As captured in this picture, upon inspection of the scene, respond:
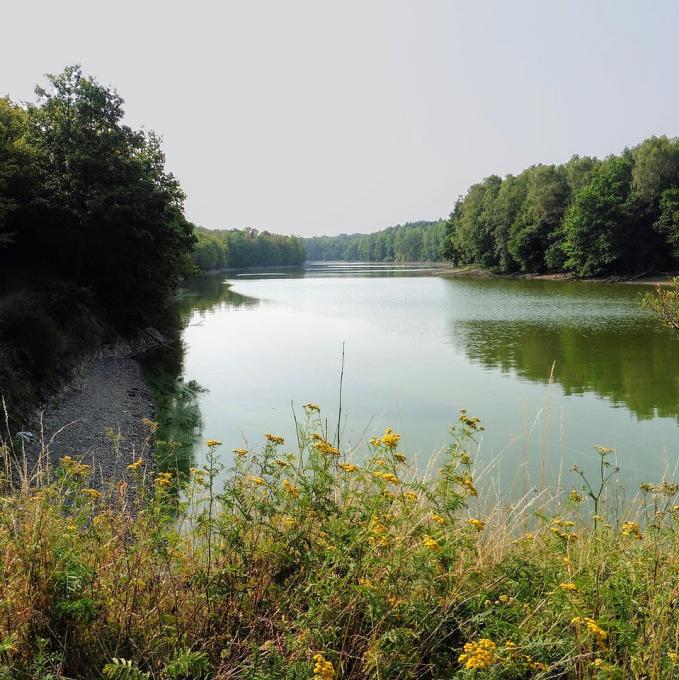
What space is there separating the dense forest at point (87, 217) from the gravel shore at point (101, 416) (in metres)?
1.61

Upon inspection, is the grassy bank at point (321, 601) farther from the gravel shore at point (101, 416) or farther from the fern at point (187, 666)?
the gravel shore at point (101, 416)

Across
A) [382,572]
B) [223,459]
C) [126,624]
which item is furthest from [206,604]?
[223,459]

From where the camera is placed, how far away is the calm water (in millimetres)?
10461

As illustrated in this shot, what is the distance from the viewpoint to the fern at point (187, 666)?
7.97ft

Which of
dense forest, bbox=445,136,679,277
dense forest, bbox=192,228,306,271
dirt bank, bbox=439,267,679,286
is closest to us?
dirt bank, bbox=439,267,679,286

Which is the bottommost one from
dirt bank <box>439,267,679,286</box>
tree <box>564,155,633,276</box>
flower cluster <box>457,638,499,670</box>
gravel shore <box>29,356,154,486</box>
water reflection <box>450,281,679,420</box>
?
gravel shore <box>29,356,154,486</box>

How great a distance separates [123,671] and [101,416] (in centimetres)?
1082

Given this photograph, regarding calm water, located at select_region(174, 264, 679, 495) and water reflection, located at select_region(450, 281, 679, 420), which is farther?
water reflection, located at select_region(450, 281, 679, 420)

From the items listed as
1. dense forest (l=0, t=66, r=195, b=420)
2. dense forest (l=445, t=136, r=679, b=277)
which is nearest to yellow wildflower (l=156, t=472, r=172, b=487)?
dense forest (l=0, t=66, r=195, b=420)

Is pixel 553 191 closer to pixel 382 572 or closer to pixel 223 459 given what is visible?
pixel 223 459

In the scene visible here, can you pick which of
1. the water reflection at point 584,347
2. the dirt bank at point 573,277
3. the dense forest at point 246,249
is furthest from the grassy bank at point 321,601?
the dense forest at point 246,249

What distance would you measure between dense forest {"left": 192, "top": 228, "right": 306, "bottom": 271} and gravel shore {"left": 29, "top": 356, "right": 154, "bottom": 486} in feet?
228

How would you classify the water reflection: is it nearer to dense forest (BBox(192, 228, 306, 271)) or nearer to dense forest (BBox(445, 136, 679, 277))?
dense forest (BBox(445, 136, 679, 277))

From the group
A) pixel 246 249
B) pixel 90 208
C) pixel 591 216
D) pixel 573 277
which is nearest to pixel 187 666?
pixel 90 208
